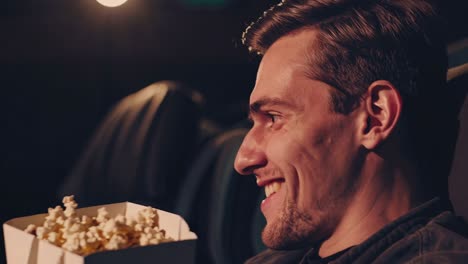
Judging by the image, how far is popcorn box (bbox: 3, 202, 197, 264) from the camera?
0.85 metres

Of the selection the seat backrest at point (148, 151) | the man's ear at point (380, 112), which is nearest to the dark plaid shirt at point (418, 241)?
the man's ear at point (380, 112)

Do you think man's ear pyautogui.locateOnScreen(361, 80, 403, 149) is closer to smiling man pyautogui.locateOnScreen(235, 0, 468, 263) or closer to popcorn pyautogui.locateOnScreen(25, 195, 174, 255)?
smiling man pyautogui.locateOnScreen(235, 0, 468, 263)

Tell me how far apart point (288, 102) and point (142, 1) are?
270 cm

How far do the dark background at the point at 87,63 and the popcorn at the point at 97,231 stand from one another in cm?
220

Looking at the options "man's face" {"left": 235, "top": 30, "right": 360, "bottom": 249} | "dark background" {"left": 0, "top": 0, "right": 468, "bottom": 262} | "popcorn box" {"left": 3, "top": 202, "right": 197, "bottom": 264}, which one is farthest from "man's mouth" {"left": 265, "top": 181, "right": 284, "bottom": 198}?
"dark background" {"left": 0, "top": 0, "right": 468, "bottom": 262}

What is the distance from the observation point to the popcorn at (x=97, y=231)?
2.91 feet

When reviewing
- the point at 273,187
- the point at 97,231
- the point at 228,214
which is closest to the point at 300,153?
the point at 273,187

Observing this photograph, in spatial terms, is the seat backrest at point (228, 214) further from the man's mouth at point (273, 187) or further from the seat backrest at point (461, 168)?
the seat backrest at point (461, 168)

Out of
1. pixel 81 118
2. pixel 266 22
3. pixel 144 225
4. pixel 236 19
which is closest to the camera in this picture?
pixel 144 225

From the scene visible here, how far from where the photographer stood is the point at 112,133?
2.55m

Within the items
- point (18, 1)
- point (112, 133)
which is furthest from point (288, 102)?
point (18, 1)

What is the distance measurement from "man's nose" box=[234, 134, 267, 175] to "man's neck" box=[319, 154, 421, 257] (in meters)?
0.18

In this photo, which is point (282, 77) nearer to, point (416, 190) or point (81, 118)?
point (416, 190)

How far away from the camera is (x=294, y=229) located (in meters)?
1.12
